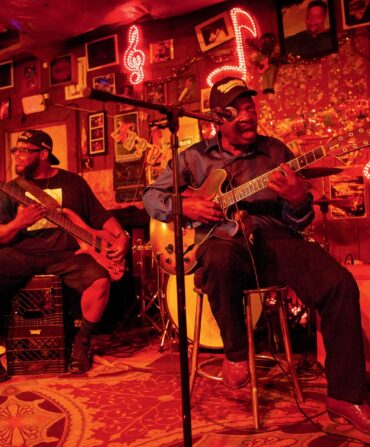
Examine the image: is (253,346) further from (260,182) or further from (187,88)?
(187,88)

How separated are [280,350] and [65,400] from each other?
158cm

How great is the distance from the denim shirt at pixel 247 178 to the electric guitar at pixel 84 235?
2.71 ft

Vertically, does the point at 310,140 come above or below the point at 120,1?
below

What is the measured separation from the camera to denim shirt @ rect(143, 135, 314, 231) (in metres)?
2.21

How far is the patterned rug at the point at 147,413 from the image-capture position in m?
1.79

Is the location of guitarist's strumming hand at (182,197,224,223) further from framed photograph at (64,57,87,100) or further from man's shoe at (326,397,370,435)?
framed photograph at (64,57,87,100)

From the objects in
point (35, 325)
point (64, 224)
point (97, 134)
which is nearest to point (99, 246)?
point (64, 224)

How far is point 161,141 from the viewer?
15.7ft

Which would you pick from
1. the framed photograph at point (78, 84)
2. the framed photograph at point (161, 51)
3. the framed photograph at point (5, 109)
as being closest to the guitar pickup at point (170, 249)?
the framed photograph at point (161, 51)

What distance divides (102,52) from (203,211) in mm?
3763

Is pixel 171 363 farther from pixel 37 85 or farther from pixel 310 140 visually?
pixel 37 85

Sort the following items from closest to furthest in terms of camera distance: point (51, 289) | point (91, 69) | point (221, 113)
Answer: point (221, 113)
point (51, 289)
point (91, 69)

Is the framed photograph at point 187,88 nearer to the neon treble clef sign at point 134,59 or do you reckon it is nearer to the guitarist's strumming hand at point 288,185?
the neon treble clef sign at point 134,59

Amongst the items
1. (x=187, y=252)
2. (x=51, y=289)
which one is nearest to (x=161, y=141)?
(x=51, y=289)
